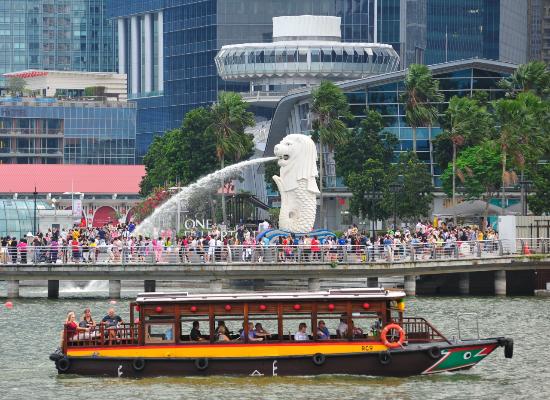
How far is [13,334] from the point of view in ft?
235

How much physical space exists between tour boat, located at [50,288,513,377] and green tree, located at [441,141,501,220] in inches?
2543

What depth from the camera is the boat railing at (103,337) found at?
57250 mm

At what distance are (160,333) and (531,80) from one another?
77.7m

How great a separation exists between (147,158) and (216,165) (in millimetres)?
33446

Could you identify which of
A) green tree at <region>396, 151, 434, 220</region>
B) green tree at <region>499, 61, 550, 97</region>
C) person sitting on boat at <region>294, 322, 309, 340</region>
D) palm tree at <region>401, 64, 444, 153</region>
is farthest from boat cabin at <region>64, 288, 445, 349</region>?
palm tree at <region>401, 64, 444, 153</region>

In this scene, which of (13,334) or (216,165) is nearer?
(13,334)

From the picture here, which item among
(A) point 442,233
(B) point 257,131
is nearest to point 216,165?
(B) point 257,131

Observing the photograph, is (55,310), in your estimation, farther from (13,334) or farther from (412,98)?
(412,98)

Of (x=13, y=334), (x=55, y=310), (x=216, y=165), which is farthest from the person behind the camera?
(x=216, y=165)

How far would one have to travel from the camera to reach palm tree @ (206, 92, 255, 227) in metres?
138

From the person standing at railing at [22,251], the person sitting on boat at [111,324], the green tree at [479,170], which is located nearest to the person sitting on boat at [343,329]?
the person sitting on boat at [111,324]

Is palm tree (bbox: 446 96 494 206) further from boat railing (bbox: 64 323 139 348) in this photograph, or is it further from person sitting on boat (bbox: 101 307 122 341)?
boat railing (bbox: 64 323 139 348)

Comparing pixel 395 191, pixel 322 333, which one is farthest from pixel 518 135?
pixel 322 333

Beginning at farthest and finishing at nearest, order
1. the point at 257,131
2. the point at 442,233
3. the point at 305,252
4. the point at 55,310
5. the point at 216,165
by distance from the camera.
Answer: the point at 257,131, the point at 216,165, the point at 442,233, the point at 305,252, the point at 55,310
